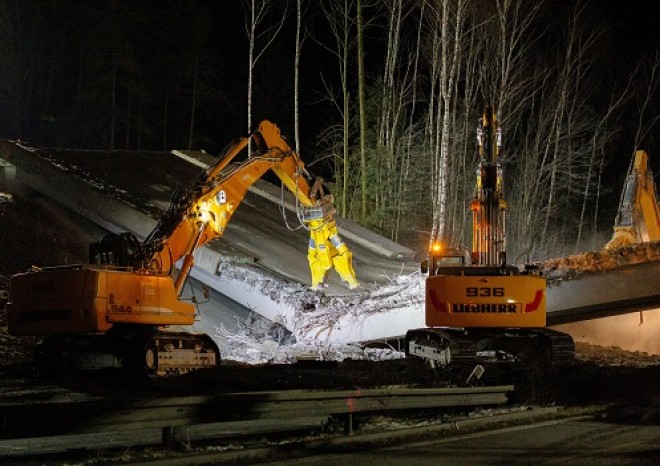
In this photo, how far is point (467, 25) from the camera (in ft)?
126

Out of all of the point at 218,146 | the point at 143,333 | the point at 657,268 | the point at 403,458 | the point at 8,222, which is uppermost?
the point at 218,146

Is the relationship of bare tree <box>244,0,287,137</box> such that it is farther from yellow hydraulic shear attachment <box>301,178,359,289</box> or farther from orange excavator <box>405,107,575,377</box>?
orange excavator <box>405,107,575,377</box>

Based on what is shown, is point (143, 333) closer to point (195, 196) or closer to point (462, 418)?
point (195, 196)

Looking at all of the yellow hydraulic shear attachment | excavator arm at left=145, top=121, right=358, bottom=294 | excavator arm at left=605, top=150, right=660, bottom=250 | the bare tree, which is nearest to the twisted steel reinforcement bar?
excavator arm at left=145, top=121, right=358, bottom=294

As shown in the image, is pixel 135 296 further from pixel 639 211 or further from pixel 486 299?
pixel 639 211

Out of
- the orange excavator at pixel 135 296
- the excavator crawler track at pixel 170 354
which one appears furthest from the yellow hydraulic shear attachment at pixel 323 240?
the excavator crawler track at pixel 170 354

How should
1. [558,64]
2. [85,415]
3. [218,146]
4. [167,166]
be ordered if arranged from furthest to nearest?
[218,146] → [558,64] → [167,166] → [85,415]

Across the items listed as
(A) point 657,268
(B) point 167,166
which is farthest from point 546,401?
(B) point 167,166

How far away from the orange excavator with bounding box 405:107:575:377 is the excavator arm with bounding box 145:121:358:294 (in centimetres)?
Result: 408

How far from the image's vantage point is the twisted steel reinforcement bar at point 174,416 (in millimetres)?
7906

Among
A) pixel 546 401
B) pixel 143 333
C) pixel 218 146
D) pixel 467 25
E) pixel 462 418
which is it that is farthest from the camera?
pixel 218 146

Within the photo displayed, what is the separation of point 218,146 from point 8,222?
39.4 metres

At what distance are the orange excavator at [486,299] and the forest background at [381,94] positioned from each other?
42.8 feet

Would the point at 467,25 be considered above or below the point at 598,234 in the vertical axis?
above
